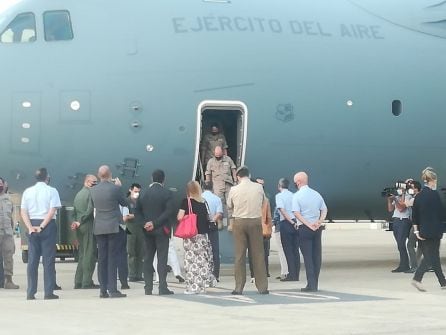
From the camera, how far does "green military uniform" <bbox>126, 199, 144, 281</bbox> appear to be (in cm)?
1786

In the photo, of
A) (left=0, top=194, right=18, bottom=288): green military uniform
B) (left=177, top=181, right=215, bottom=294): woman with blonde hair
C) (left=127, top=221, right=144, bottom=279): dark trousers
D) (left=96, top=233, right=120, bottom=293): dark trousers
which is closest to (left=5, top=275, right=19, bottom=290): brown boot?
(left=0, top=194, right=18, bottom=288): green military uniform

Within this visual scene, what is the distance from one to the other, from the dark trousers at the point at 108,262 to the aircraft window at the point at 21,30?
4.72 meters

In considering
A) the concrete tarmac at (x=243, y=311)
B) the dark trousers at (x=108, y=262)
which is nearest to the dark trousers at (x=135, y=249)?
the concrete tarmac at (x=243, y=311)

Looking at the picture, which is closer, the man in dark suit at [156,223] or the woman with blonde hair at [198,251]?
the man in dark suit at [156,223]

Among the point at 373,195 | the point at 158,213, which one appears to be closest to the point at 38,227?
the point at 158,213

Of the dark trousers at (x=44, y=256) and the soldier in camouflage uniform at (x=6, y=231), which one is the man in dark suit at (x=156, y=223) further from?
the soldier in camouflage uniform at (x=6, y=231)

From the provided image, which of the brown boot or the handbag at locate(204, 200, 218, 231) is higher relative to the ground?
the handbag at locate(204, 200, 218, 231)

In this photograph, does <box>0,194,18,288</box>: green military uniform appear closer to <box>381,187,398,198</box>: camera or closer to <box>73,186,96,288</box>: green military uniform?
<box>73,186,96,288</box>: green military uniform

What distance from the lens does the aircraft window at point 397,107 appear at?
1981 cm

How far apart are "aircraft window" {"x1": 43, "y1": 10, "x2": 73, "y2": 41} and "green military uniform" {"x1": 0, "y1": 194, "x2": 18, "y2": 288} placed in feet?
10.4

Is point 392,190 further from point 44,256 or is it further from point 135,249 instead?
point 44,256

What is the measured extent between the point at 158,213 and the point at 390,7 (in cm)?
810

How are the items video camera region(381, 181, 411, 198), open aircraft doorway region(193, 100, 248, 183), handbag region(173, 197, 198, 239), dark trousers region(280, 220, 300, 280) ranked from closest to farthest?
handbag region(173, 197, 198, 239), open aircraft doorway region(193, 100, 248, 183), dark trousers region(280, 220, 300, 280), video camera region(381, 181, 411, 198)

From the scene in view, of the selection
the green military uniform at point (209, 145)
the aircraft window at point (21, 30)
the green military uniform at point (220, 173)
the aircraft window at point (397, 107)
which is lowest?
the green military uniform at point (220, 173)
